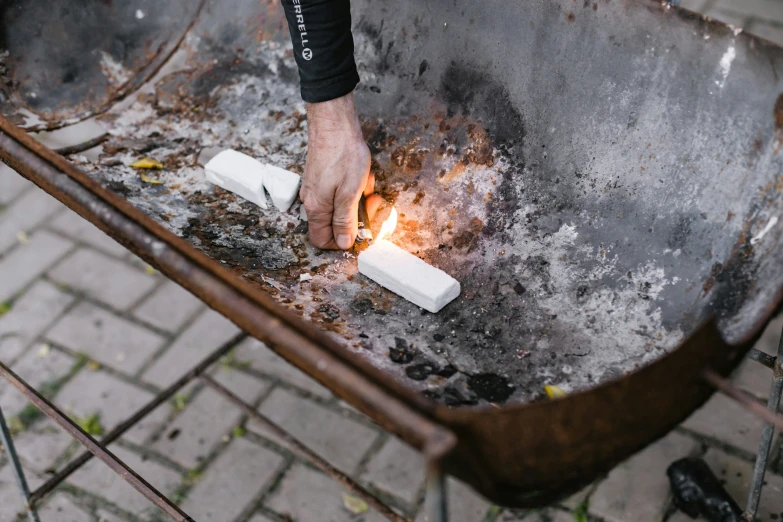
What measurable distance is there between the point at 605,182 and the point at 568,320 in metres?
0.33

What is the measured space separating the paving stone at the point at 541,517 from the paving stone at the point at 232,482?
0.77 m

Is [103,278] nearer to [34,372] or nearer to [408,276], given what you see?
[34,372]

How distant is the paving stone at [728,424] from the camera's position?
7.68ft

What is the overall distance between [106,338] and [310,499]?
3.66ft

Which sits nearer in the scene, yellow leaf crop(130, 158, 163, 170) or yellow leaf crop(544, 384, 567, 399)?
yellow leaf crop(544, 384, 567, 399)

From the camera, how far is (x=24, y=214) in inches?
131

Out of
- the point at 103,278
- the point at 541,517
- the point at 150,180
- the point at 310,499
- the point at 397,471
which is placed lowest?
the point at 103,278

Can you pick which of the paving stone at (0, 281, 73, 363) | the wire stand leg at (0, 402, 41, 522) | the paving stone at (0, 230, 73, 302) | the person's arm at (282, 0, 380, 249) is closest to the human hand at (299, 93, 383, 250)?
the person's arm at (282, 0, 380, 249)

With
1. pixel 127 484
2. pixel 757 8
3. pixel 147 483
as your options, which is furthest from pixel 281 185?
pixel 757 8

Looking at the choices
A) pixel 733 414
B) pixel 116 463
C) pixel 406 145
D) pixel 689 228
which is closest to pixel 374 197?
pixel 406 145

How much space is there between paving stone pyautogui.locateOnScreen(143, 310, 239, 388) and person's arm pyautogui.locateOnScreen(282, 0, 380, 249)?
1.27 meters

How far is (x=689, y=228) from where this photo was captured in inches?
56.7

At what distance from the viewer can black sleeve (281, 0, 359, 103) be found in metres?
1.60

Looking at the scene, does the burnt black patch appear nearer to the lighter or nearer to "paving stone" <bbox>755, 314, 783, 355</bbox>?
the lighter
